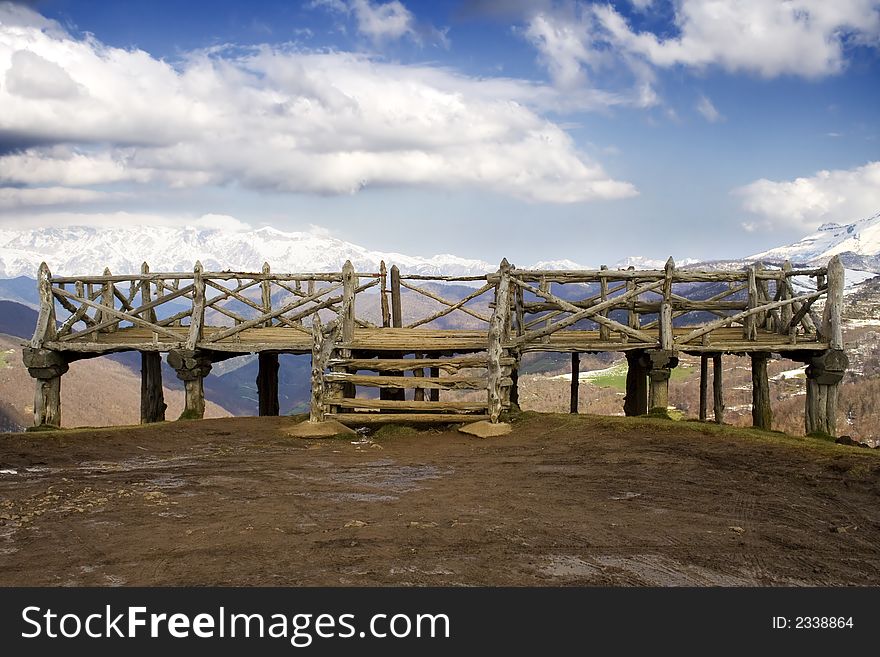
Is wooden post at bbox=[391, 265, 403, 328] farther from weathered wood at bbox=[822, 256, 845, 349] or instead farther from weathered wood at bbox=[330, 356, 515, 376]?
weathered wood at bbox=[822, 256, 845, 349]

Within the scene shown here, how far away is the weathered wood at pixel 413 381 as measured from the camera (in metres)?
14.2

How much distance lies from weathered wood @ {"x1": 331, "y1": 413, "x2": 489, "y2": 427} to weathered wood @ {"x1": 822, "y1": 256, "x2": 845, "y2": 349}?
27.7 feet

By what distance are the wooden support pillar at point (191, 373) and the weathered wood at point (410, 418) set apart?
515 cm

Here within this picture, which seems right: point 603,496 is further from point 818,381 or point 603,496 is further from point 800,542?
point 818,381

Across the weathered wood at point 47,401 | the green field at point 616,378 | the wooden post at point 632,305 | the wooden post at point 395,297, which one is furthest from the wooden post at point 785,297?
the green field at point 616,378

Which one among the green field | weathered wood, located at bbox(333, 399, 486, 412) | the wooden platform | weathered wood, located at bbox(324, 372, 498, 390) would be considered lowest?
the green field

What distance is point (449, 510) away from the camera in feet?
27.6

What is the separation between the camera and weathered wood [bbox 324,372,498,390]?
14.2 metres

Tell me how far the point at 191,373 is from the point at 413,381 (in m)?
6.44

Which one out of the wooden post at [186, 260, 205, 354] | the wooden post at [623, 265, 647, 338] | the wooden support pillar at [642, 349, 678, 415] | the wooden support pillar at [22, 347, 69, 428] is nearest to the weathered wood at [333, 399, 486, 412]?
the wooden support pillar at [642, 349, 678, 415]
